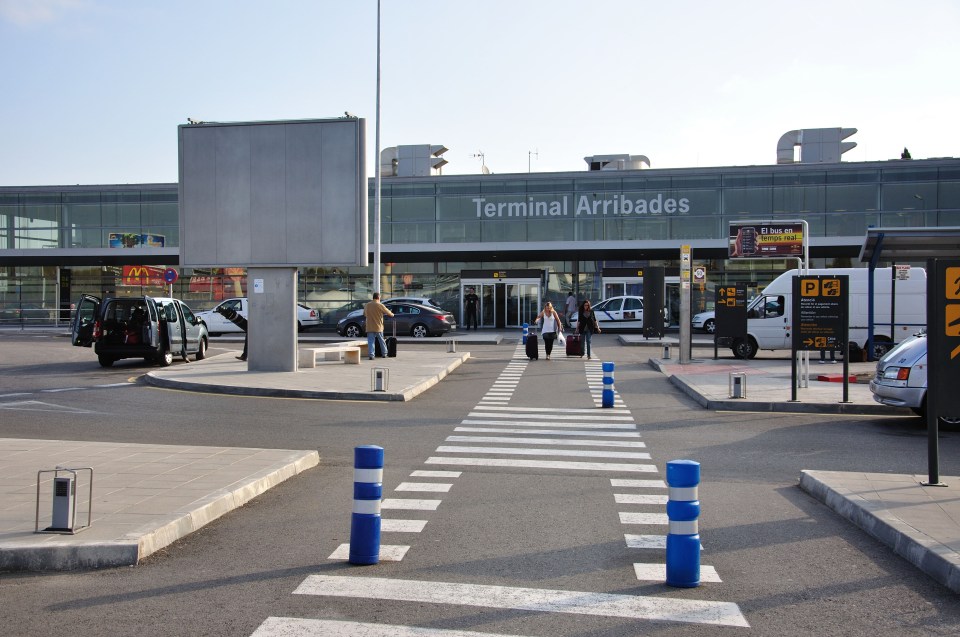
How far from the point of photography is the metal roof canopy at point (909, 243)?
21578 millimetres

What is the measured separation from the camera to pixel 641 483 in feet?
29.2

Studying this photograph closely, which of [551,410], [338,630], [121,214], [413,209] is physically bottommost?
[551,410]

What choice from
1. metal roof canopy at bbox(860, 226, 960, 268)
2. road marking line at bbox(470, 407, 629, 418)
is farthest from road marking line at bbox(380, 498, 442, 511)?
metal roof canopy at bbox(860, 226, 960, 268)

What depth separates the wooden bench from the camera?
21.9 metres

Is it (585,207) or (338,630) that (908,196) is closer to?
(585,207)

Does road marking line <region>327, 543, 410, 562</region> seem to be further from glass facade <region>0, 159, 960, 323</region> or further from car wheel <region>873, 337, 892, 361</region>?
glass facade <region>0, 159, 960, 323</region>

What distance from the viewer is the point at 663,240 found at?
43656mm

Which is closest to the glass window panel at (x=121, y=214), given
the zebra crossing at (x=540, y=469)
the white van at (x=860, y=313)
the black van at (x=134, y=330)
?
the black van at (x=134, y=330)

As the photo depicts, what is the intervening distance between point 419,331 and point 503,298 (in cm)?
1012

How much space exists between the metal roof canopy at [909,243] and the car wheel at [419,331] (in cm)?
1812

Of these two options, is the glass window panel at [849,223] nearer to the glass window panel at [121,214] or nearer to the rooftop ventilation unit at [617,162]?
the rooftop ventilation unit at [617,162]

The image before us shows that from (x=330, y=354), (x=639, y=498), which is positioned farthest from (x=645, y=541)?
(x=330, y=354)

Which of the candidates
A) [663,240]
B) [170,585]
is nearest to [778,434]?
[170,585]

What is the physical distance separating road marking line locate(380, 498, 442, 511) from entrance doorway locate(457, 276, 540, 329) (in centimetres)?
3738
